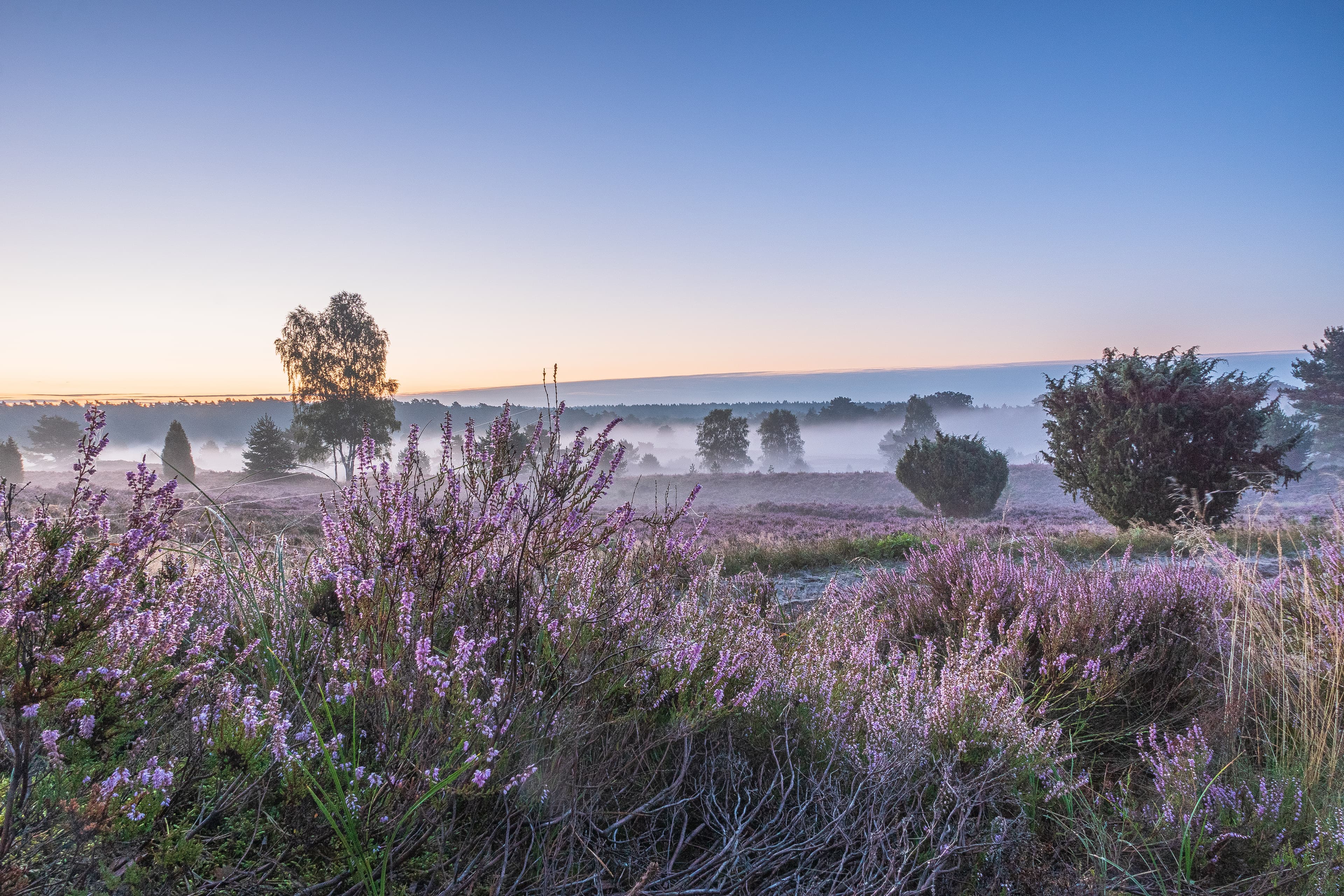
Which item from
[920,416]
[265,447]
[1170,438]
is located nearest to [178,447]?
[265,447]

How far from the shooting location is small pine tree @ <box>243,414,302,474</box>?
33.8 metres

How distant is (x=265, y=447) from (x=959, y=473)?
34232mm

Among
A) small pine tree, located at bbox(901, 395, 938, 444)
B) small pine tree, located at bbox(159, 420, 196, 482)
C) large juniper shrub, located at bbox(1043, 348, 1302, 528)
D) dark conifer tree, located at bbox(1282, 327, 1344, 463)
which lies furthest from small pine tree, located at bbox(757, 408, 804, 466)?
large juniper shrub, located at bbox(1043, 348, 1302, 528)

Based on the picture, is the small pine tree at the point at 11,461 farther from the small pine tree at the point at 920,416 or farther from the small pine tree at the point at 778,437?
the small pine tree at the point at 920,416

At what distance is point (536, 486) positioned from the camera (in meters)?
2.28

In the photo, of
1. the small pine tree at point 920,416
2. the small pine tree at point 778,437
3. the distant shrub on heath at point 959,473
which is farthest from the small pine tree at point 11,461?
the small pine tree at point 920,416

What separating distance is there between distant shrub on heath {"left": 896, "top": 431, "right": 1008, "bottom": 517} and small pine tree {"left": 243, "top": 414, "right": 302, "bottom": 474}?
30.5 m

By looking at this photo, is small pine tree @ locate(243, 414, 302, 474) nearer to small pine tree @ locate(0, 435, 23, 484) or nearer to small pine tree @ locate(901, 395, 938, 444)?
small pine tree @ locate(0, 435, 23, 484)

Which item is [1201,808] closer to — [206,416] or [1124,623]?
[1124,623]

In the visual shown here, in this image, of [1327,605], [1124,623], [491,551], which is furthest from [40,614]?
[1327,605]

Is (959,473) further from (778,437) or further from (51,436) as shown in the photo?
(51,436)

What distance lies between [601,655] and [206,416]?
55260 millimetres

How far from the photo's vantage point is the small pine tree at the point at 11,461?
31688 mm

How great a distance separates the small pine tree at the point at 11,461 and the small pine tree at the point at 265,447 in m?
8.98
